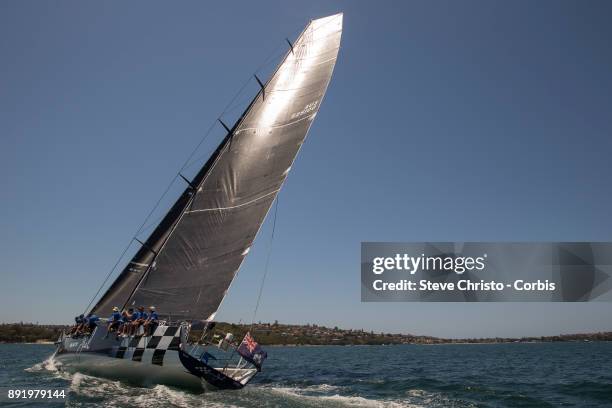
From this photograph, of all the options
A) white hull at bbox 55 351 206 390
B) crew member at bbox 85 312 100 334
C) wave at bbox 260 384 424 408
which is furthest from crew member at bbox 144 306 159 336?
wave at bbox 260 384 424 408

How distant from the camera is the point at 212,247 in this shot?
20156 millimetres

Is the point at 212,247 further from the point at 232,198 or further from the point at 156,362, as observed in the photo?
the point at 156,362

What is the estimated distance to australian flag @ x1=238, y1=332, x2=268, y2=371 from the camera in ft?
55.5

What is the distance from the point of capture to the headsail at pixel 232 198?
64.4 feet

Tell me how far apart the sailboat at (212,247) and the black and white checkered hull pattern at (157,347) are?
1.5 inches

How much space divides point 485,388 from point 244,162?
16998 millimetres

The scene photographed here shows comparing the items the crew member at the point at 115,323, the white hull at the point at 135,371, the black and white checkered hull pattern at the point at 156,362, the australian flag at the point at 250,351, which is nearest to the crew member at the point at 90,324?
the black and white checkered hull pattern at the point at 156,362

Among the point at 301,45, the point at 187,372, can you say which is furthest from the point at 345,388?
the point at 301,45

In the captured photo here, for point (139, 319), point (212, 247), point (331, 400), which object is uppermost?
point (212, 247)

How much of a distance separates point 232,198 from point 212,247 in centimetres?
271

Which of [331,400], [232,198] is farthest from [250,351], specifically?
[232,198]

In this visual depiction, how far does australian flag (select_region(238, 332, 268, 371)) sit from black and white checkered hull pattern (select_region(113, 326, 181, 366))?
239cm

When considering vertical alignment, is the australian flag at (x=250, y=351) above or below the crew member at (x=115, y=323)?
below

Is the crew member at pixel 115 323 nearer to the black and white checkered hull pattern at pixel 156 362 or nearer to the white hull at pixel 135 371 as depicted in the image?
the black and white checkered hull pattern at pixel 156 362
